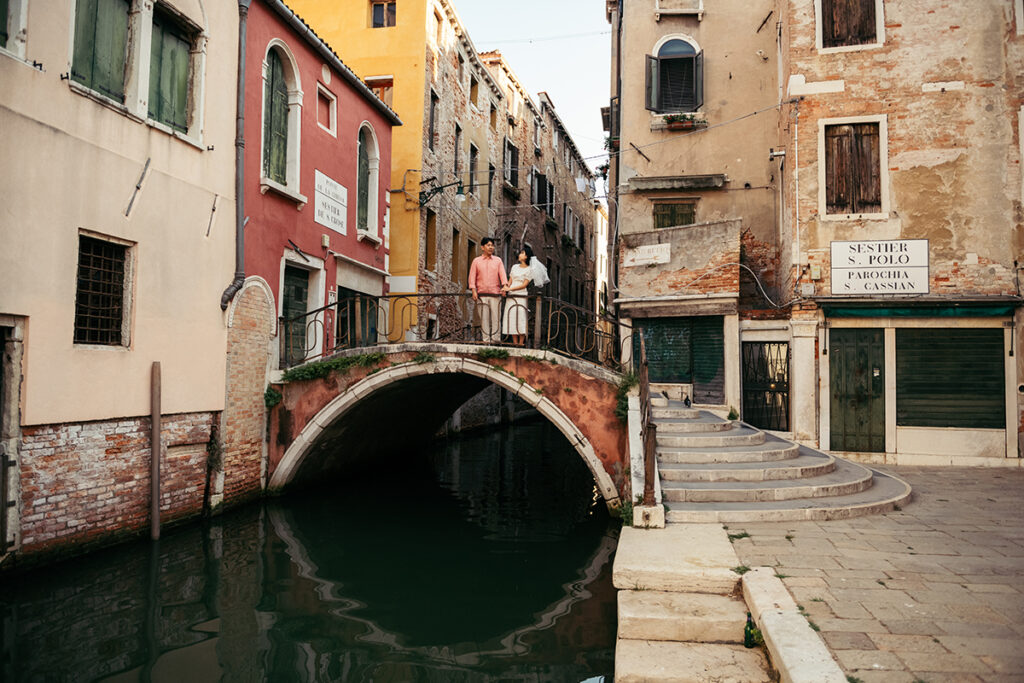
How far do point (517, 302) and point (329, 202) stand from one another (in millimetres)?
3801

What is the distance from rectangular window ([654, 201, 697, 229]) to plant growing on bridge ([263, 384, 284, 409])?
7615 mm

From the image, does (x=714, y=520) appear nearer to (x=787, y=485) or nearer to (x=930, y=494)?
(x=787, y=485)

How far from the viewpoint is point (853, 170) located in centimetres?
1059

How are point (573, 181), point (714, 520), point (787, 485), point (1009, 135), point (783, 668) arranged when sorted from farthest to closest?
point (573, 181) → point (1009, 135) → point (787, 485) → point (714, 520) → point (783, 668)

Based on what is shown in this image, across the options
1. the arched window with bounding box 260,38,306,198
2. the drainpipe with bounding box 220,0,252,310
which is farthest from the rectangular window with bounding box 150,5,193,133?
the arched window with bounding box 260,38,306,198

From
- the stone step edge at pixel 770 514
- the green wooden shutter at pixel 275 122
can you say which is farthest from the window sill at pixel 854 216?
the green wooden shutter at pixel 275 122

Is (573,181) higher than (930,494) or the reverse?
higher

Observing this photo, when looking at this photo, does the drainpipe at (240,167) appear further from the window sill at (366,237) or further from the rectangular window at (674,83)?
the rectangular window at (674,83)

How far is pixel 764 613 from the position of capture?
3676 mm

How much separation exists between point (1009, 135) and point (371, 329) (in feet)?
34.4

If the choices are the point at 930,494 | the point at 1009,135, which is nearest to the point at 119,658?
the point at 930,494

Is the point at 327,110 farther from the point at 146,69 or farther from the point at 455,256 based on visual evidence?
the point at 455,256

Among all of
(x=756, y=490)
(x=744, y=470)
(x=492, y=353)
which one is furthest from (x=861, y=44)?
(x=756, y=490)

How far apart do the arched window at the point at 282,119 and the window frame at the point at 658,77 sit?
21.7ft
